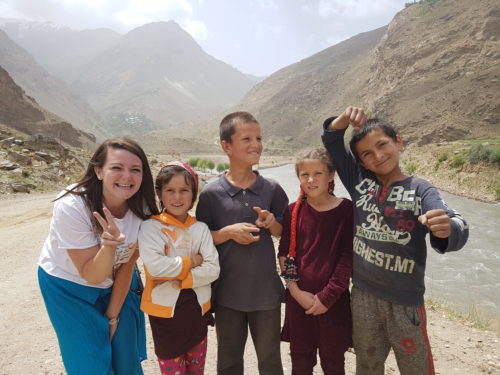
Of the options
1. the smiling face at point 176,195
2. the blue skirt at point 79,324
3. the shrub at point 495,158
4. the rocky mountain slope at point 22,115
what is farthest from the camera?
the rocky mountain slope at point 22,115

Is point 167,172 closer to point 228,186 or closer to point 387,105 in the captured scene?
point 228,186

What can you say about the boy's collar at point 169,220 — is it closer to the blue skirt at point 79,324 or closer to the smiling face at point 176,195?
the smiling face at point 176,195

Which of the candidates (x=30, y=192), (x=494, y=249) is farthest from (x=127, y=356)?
(x=30, y=192)

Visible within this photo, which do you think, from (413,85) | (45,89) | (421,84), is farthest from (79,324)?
(45,89)

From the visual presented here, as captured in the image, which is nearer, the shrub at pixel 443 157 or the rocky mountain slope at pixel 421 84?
the shrub at pixel 443 157

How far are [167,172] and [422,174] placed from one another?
107 ft

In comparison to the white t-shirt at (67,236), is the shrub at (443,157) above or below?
below

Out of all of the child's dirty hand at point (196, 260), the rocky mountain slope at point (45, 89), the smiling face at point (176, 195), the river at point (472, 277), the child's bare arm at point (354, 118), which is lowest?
the river at point (472, 277)

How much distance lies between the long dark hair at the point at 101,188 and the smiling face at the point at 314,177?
3.90 ft

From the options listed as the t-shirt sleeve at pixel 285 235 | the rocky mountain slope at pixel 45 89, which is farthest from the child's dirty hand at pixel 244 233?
the rocky mountain slope at pixel 45 89

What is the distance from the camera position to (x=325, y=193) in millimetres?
2582

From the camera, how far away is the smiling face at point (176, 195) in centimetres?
246

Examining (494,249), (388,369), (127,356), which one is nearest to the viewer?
(127,356)

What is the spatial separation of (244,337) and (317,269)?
86 cm
